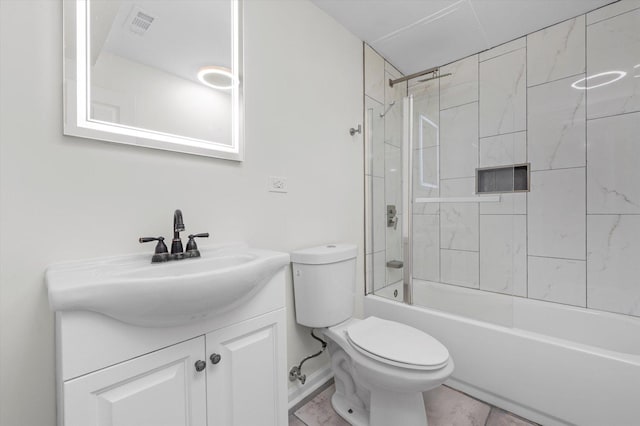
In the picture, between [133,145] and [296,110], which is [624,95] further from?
[133,145]

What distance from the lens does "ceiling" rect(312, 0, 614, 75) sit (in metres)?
1.70

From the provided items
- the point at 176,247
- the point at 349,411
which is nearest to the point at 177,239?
the point at 176,247

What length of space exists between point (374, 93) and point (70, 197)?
2.03m

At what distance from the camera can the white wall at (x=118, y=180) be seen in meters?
0.79

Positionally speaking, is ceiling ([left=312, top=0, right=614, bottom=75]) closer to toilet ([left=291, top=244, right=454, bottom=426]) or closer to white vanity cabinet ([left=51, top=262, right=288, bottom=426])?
toilet ([left=291, top=244, right=454, bottom=426])

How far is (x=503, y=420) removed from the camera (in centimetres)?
139

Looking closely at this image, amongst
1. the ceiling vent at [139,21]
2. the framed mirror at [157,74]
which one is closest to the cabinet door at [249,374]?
the framed mirror at [157,74]

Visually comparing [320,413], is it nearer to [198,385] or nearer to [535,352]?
[198,385]

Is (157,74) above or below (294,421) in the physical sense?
above

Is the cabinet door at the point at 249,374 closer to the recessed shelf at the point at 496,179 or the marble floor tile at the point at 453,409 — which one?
the marble floor tile at the point at 453,409

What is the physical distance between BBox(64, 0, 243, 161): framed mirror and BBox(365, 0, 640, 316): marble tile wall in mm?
1202

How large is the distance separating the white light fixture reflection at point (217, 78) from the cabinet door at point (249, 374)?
103 cm

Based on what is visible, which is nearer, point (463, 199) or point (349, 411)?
point (349, 411)

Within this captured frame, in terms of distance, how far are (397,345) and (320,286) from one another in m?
0.46
